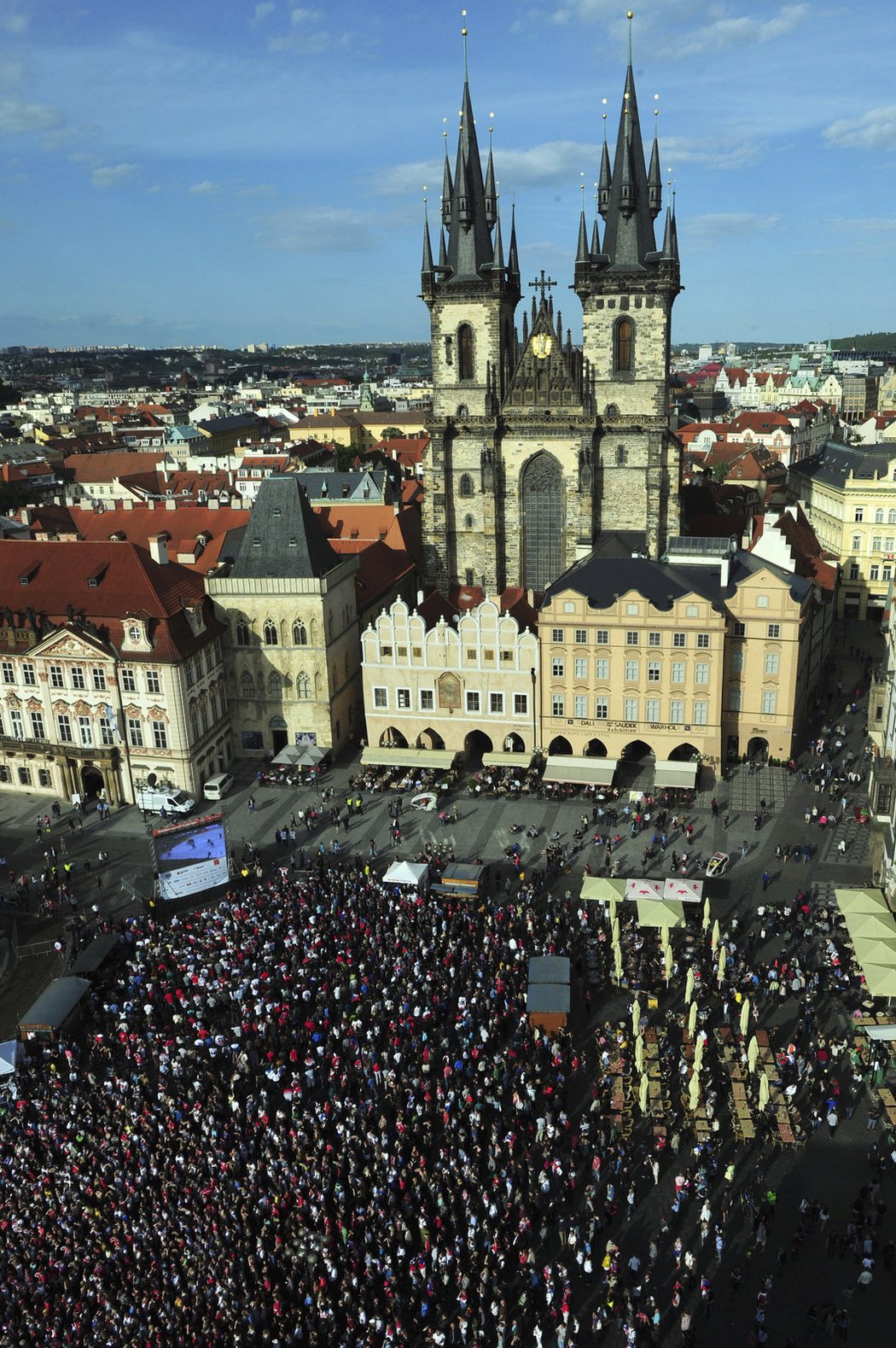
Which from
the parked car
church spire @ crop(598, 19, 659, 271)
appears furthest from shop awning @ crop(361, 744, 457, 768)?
church spire @ crop(598, 19, 659, 271)

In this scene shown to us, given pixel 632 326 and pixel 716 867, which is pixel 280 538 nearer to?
pixel 632 326

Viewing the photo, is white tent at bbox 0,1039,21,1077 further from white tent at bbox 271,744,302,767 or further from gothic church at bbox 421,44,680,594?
gothic church at bbox 421,44,680,594

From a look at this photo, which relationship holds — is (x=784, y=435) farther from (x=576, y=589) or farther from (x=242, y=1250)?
(x=242, y=1250)

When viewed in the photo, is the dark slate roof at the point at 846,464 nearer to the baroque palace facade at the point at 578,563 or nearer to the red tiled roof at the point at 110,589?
the baroque palace facade at the point at 578,563

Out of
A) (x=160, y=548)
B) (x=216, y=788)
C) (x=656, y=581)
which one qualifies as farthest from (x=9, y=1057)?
(x=656, y=581)

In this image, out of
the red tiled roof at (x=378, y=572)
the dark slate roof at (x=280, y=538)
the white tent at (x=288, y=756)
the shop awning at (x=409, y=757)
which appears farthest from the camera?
the red tiled roof at (x=378, y=572)

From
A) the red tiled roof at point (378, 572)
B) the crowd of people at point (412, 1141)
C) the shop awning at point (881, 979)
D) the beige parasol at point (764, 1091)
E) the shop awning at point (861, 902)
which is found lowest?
the crowd of people at point (412, 1141)

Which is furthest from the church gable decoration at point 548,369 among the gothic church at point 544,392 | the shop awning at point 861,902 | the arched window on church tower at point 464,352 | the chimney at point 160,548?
the shop awning at point 861,902
